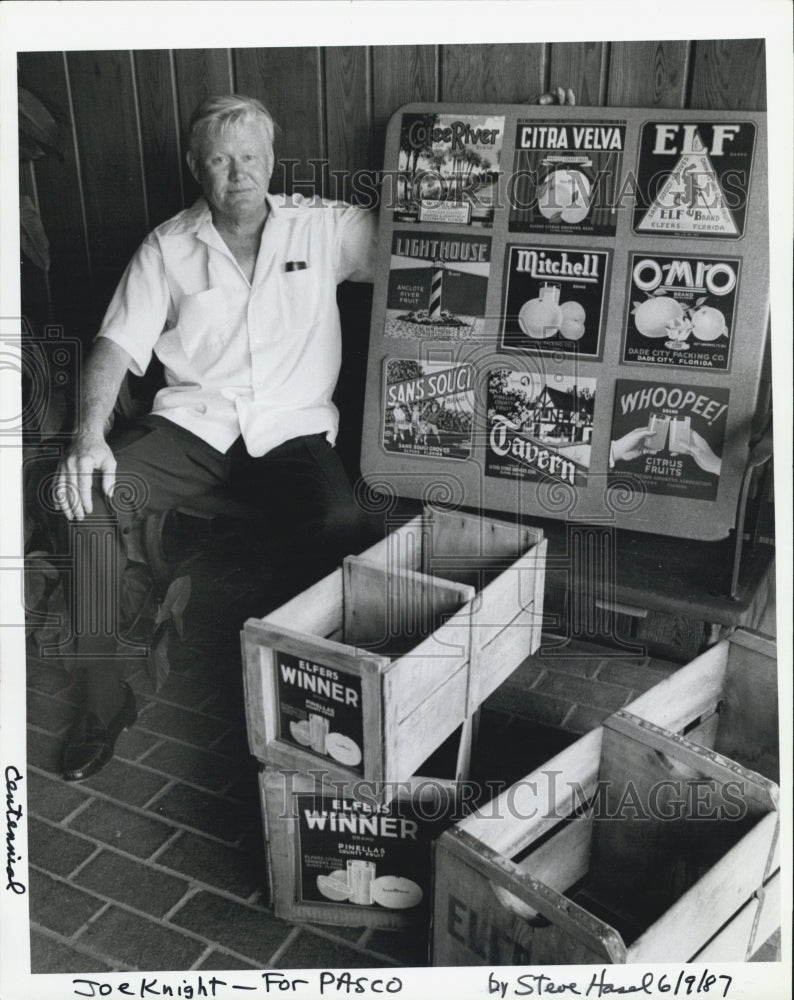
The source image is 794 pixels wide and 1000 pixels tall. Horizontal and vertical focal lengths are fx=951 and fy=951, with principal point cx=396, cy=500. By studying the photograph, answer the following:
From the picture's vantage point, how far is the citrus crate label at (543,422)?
2.24 metres

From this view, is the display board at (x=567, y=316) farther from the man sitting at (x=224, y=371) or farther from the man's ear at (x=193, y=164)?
the man's ear at (x=193, y=164)

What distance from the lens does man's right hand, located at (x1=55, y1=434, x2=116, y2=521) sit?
2.13 m

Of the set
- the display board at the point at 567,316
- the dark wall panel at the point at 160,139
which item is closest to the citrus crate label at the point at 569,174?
the display board at the point at 567,316

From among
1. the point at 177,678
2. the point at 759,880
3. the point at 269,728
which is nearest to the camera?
the point at 759,880

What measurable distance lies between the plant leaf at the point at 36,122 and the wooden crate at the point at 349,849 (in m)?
1.36

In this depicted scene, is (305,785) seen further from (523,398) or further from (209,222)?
(209,222)

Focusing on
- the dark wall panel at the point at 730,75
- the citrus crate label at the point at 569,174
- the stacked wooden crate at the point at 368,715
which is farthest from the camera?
the citrus crate label at the point at 569,174

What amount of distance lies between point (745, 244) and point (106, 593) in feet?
5.40

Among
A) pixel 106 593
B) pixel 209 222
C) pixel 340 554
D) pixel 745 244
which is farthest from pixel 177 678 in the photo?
pixel 745 244

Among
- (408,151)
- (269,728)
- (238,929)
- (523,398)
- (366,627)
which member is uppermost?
(408,151)

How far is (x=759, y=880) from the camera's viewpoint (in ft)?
5.44

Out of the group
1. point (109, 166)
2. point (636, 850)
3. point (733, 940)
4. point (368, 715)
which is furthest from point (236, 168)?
point (733, 940)

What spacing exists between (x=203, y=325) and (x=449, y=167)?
0.68 m

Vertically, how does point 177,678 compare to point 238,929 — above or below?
above
